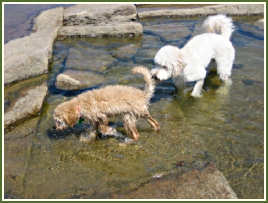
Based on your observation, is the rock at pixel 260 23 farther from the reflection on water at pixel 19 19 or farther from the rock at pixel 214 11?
the reflection on water at pixel 19 19

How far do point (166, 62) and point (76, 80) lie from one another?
219cm

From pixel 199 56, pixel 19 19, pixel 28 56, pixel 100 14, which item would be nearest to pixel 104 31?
pixel 100 14

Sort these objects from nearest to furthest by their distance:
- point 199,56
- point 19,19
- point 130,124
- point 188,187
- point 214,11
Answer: point 188,187
point 130,124
point 199,56
point 214,11
point 19,19

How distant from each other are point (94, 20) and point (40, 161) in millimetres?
6770

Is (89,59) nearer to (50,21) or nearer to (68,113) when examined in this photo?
(68,113)

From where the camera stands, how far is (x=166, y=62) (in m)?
5.27

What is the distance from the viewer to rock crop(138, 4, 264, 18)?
10.5 m

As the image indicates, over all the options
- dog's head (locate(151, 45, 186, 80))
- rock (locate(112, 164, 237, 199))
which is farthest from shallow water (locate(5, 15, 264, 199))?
dog's head (locate(151, 45, 186, 80))

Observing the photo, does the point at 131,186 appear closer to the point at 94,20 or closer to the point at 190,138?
the point at 190,138

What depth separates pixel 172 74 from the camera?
549 centimetres

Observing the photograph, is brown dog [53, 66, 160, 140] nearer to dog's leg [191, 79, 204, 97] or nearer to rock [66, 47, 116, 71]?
dog's leg [191, 79, 204, 97]

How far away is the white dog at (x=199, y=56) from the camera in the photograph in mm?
5324

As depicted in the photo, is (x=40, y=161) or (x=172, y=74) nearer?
(x=40, y=161)

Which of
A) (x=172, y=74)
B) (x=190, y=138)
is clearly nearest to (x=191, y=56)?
(x=172, y=74)
